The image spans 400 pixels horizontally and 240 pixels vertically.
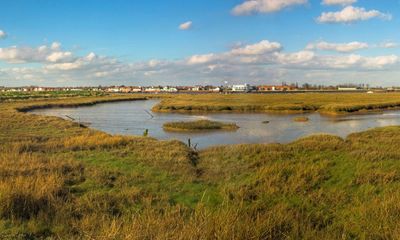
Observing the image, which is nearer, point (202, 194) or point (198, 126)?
point (202, 194)

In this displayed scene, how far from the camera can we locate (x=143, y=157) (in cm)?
1714

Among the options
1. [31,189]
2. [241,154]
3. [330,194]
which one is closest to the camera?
[31,189]

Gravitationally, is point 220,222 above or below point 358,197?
above

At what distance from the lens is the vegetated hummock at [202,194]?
6918 millimetres

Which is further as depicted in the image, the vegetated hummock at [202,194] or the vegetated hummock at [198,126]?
the vegetated hummock at [198,126]

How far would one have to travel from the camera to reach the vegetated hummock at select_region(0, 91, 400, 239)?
22.7 feet

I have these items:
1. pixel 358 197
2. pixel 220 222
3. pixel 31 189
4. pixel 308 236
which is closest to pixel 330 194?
pixel 358 197

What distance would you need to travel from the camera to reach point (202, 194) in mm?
11000

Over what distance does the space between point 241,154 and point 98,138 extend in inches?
394

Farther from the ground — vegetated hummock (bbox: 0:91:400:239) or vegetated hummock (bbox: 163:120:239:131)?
vegetated hummock (bbox: 0:91:400:239)

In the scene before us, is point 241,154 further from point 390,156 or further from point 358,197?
point 358,197

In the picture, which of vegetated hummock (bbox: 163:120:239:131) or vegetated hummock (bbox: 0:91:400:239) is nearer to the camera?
vegetated hummock (bbox: 0:91:400:239)

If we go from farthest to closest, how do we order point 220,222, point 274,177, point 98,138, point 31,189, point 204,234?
point 98,138 < point 274,177 < point 31,189 < point 220,222 < point 204,234

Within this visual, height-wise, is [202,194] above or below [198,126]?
above
